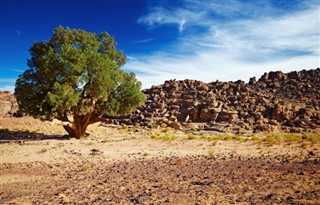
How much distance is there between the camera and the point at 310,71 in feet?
209

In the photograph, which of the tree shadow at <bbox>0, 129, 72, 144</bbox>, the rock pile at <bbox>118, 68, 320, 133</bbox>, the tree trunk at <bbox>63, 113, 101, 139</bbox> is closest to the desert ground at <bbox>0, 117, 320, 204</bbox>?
the tree trunk at <bbox>63, 113, 101, 139</bbox>

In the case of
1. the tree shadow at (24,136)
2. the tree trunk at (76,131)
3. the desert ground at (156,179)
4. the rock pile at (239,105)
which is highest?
the rock pile at (239,105)

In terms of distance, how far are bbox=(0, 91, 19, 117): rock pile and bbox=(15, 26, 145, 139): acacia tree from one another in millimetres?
26302

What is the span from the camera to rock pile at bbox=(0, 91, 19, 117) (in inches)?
1803

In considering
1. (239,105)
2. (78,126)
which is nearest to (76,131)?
(78,126)

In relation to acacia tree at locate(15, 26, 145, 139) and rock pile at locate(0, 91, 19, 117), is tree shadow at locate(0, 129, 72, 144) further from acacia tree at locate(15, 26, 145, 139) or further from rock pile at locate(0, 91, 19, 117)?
rock pile at locate(0, 91, 19, 117)

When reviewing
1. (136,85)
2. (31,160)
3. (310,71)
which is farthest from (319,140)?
(310,71)

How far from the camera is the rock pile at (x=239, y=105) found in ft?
132

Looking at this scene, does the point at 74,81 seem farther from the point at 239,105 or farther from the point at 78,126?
the point at 239,105

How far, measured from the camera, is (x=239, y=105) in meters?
49.0

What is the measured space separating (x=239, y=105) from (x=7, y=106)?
42413 millimetres

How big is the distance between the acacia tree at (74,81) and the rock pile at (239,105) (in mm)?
15134

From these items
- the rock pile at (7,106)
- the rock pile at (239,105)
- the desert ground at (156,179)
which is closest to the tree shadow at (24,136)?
the desert ground at (156,179)

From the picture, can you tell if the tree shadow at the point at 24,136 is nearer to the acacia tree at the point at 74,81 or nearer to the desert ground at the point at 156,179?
the acacia tree at the point at 74,81
